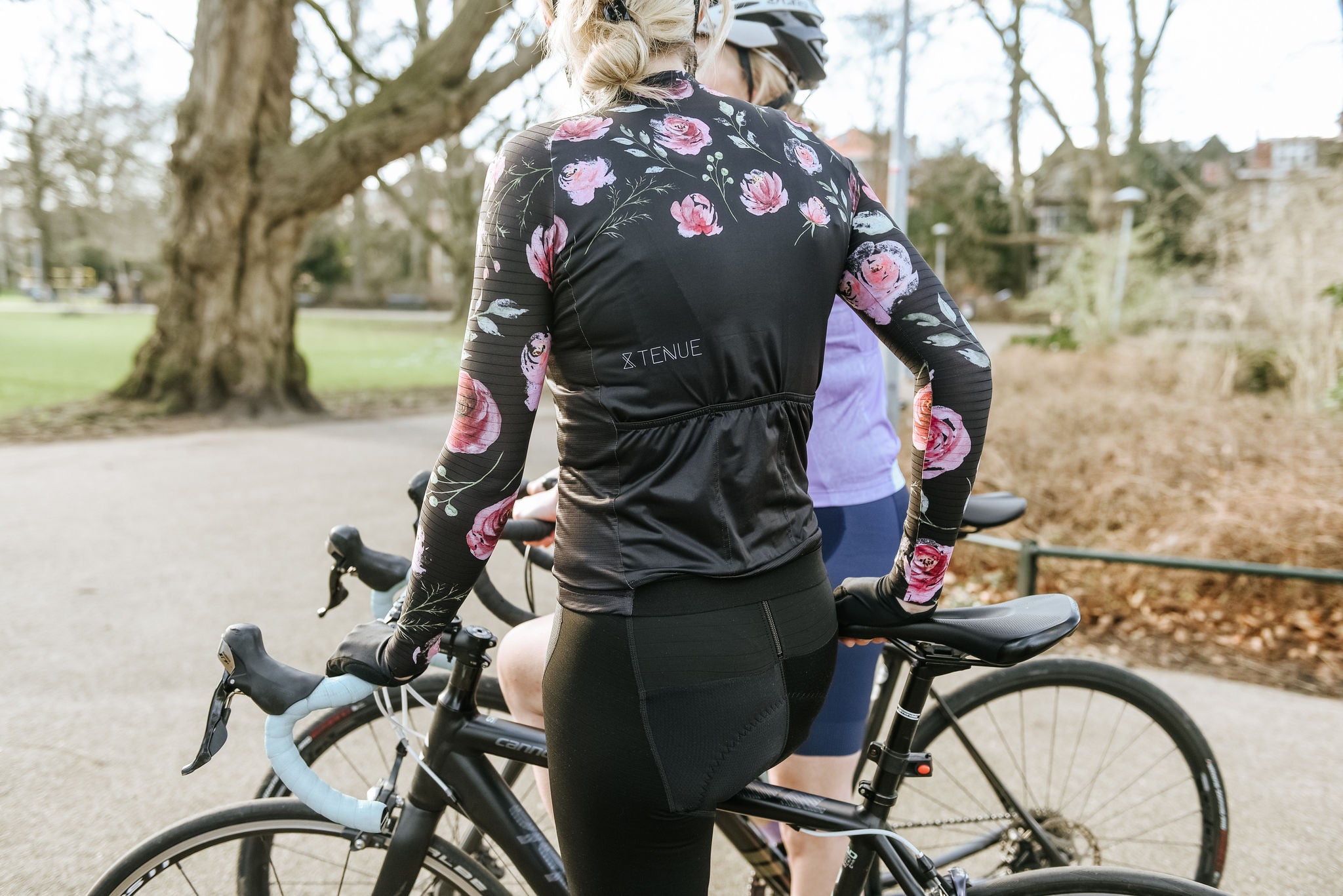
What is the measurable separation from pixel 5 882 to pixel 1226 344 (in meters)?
15.2

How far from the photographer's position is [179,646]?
14.6 ft

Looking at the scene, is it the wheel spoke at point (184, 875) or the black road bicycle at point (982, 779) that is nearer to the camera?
the wheel spoke at point (184, 875)

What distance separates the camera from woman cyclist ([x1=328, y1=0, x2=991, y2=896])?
120cm

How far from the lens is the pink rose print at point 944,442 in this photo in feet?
4.61

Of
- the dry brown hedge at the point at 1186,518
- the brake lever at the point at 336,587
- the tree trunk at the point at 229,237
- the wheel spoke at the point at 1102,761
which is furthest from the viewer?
the tree trunk at the point at 229,237

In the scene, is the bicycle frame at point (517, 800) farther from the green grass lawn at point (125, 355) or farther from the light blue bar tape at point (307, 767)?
Result: the green grass lawn at point (125, 355)

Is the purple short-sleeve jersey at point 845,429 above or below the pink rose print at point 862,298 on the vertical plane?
below

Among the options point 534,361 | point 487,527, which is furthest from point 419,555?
point 534,361

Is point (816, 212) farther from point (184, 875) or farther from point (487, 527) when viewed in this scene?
point (184, 875)

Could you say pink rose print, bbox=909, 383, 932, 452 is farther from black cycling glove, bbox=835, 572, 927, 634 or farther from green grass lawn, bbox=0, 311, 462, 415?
green grass lawn, bbox=0, 311, 462, 415

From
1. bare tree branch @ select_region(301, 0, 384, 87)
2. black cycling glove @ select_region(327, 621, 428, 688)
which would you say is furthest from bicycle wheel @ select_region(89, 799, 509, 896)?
bare tree branch @ select_region(301, 0, 384, 87)

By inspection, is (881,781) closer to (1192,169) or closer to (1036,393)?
(1036,393)

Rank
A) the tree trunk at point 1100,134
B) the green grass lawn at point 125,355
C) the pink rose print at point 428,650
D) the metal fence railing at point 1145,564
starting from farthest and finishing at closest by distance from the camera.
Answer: the tree trunk at point 1100,134 < the green grass lawn at point 125,355 < the metal fence railing at point 1145,564 < the pink rose print at point 428,650

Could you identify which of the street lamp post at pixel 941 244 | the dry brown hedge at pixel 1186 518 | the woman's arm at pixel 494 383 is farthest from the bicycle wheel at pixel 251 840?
the street lamp post at pixel 941 244
